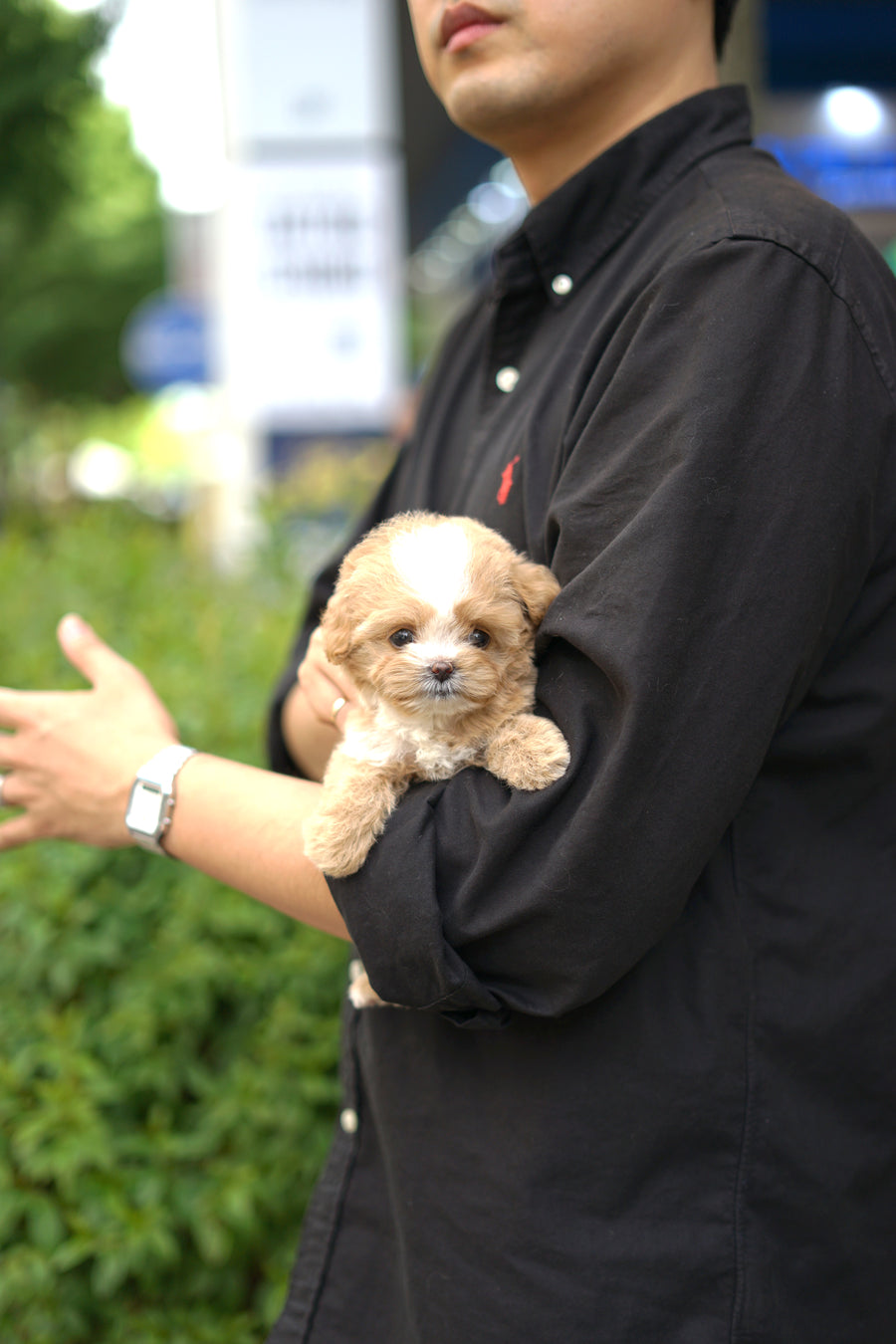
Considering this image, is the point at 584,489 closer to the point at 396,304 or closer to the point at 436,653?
the point at 436,653

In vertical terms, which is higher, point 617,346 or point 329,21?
point 329,21

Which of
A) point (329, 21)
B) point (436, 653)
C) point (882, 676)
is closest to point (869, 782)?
point (882, 676)

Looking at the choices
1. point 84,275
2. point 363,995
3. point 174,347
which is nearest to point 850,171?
point 363,995

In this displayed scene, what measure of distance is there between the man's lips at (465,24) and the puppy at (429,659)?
0.75 meters

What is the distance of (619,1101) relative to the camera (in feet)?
4.54

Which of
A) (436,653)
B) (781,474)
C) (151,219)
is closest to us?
(781,474)

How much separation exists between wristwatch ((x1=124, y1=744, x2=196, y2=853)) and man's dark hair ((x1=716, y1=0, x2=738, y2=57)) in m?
1.52

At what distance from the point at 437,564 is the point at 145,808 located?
A: 576 millimetres

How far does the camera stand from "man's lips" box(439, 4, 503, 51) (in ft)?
5.46

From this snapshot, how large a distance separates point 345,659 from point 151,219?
28.9 m

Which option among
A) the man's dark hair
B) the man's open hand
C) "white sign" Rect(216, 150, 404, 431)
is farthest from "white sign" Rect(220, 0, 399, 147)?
the man's open hand

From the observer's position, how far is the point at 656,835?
4.06 feet

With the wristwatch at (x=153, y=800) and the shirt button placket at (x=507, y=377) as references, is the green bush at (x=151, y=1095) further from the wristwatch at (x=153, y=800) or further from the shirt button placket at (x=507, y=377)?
the shirt button placket at (x=507, y=377)

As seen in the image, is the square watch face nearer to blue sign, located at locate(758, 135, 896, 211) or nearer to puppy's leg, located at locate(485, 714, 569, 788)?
puppy's leg, located at locate(485, 714, 569, 788)
